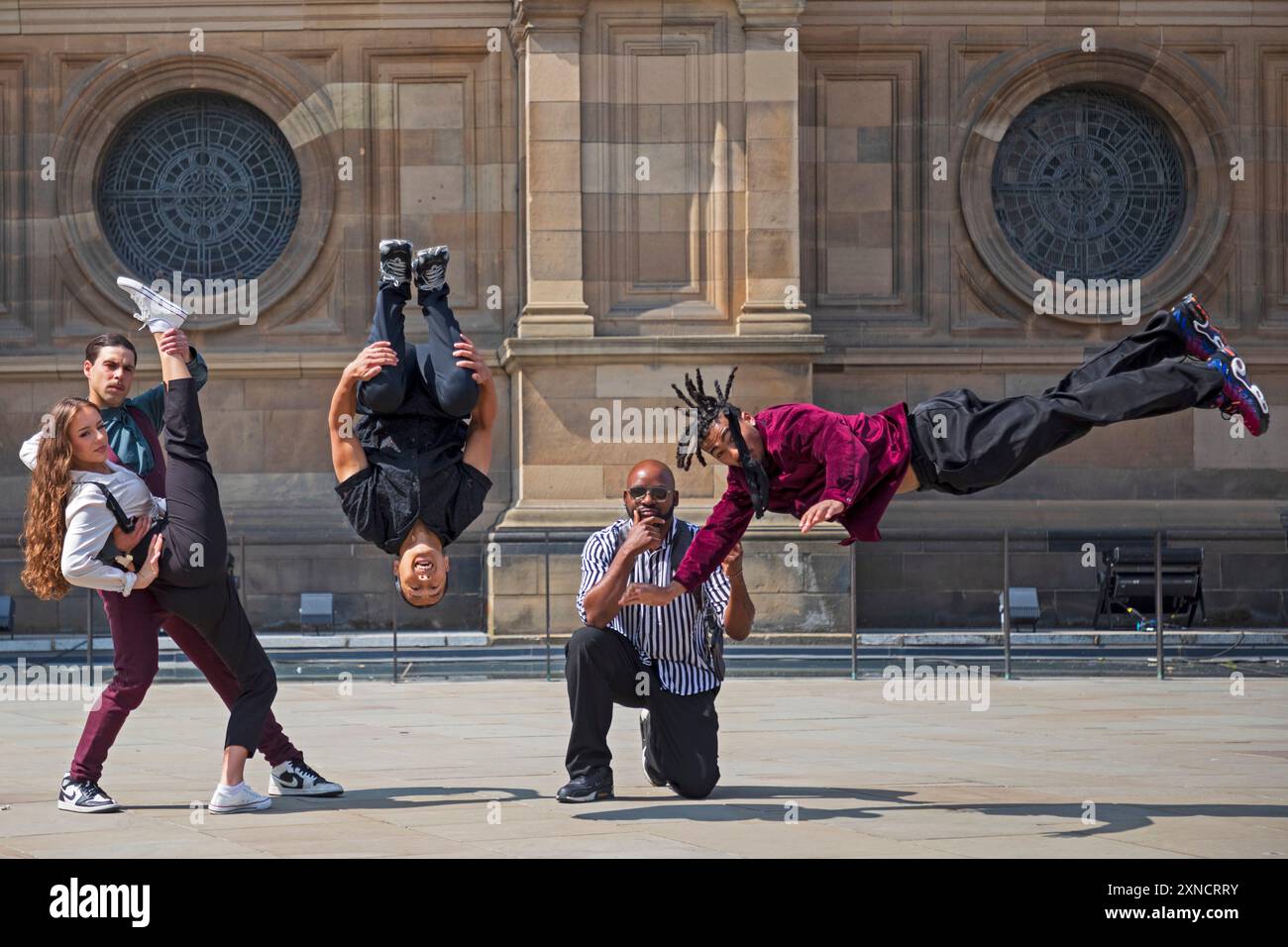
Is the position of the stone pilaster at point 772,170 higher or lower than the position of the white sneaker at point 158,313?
higher

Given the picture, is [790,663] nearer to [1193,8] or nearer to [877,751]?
[877,751]

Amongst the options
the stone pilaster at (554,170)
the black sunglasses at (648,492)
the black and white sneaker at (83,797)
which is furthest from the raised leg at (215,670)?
the stone pilaster at (554,170)

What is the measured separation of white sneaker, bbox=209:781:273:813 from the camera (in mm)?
8977

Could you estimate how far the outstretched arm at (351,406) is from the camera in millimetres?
8305

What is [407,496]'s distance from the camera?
8.54 metres

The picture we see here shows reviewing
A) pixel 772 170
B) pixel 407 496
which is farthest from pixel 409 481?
pixel 772 170

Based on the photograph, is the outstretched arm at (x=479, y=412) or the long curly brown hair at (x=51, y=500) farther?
the long curly brown hair at (x=51, y=500)

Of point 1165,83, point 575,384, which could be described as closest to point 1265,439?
point 1165,83

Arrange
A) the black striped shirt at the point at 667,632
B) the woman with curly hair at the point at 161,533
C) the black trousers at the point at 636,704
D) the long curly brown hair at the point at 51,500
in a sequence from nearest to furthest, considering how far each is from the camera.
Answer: the woman with curly hair at the point at 161,533
the long curly brown hair at the point at 51,500
the black trousers at the point at 636,704
the black striped shirt at the point at 667,632

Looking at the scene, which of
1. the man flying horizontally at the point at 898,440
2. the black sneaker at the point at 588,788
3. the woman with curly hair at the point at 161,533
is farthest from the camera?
the black sneaker at the point at 588,788

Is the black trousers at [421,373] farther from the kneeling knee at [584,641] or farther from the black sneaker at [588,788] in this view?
the black sneaker at [588,788]

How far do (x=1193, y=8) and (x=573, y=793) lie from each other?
1547cm

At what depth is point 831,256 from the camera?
2147 cm

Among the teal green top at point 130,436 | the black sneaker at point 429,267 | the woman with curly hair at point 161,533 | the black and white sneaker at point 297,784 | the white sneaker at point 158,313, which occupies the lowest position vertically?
the black and white sneaker at point 297,784
